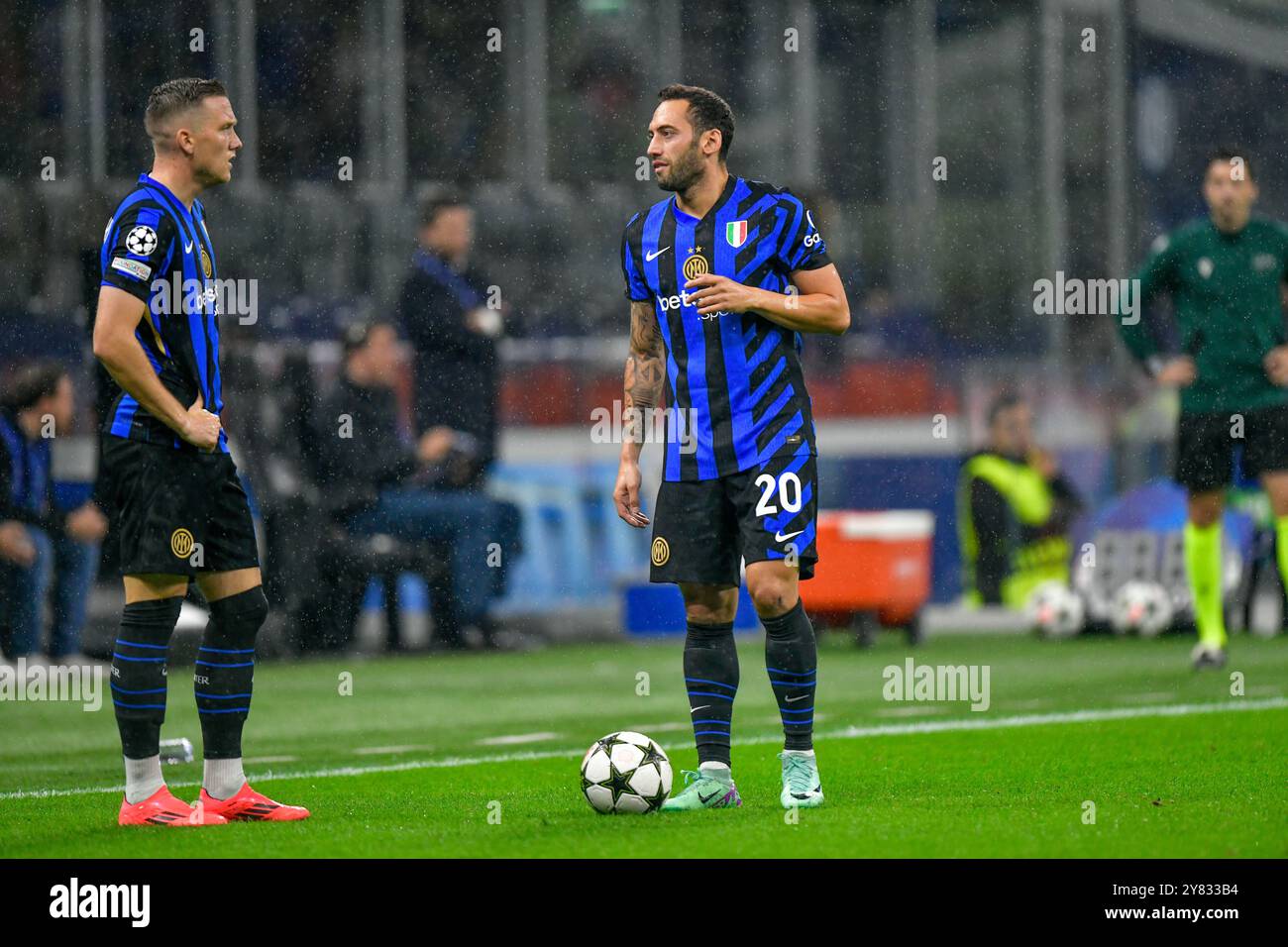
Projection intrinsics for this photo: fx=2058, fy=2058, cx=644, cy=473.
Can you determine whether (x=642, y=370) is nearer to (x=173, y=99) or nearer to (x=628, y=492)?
(x=628, y=492)

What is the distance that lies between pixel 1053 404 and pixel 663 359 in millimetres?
10179

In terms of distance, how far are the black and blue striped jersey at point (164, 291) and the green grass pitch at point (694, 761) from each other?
1153mm

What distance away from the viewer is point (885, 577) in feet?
38.9

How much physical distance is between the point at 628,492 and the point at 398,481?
582cm

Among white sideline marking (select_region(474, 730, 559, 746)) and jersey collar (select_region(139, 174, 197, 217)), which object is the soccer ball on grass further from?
white sideline marking (select_region(474, 730, 559, 746))

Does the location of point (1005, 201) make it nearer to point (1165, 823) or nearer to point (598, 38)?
point (598, 38)

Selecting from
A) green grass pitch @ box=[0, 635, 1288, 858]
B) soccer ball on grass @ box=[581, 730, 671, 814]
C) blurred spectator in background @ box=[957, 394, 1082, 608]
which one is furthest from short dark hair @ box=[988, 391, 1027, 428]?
soccer ball on grass @ box=[581, 730, 671, 814]

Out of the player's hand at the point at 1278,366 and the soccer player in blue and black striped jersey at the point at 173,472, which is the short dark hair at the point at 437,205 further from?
the soccer player in blue and black striped jersey at the point at 173,472

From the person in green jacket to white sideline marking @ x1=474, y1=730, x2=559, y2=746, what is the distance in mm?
3576

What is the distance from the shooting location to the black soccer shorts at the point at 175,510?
556cm

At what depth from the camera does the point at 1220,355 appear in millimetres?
9828

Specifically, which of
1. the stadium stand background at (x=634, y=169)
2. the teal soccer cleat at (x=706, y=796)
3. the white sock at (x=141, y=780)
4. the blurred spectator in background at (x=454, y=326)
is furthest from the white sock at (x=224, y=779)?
the blurred spectator in background at (x=454, y=326)

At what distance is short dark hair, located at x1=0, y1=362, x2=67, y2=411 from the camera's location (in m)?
10.4
